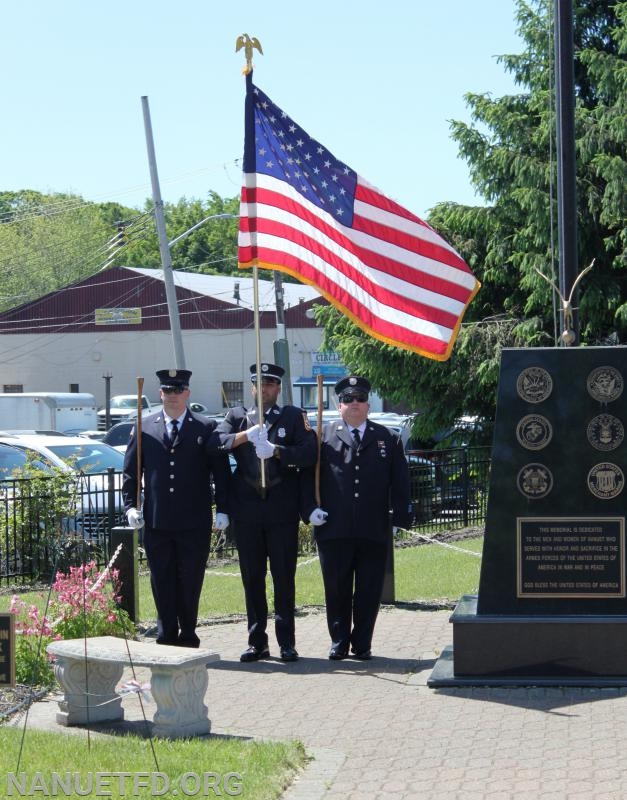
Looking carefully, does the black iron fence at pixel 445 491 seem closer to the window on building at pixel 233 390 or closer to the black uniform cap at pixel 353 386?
the black uniform cap at pixel 353 386

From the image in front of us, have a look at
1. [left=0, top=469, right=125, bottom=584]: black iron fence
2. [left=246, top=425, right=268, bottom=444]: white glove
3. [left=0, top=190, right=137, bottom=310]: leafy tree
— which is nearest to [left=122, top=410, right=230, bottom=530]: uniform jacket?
[left=246, top=425, right=268, bottom=444]: white glove

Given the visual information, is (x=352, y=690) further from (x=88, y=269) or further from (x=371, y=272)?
(x=88, y=269)

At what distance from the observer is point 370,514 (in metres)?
8.96

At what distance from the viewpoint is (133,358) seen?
64.3 m

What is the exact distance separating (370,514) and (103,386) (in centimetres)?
5690

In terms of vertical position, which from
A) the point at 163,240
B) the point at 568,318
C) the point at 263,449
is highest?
the point at 163,240

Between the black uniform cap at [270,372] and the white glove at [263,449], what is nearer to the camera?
the white glove at [263,449]

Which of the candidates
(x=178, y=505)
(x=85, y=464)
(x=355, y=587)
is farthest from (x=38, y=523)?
(x=355, y=587)

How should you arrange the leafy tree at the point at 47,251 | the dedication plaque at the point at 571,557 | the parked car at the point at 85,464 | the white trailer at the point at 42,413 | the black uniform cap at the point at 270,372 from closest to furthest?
the dedication plaque at the point at 571,557 → the black uniform cap at the point at 270,372 → the parked car at the point at 85,464 → the white trailer at the point at 42,413 → the leafy tree at the point at 47,251

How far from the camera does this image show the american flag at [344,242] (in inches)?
334

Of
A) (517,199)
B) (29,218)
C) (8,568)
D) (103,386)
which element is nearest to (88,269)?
(29,218)

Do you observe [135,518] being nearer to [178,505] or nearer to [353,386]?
[178,505]

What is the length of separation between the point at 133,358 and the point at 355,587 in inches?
2211

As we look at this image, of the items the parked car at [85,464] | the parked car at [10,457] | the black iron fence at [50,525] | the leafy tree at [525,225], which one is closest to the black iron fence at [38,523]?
the black iron fence at [50,525]
